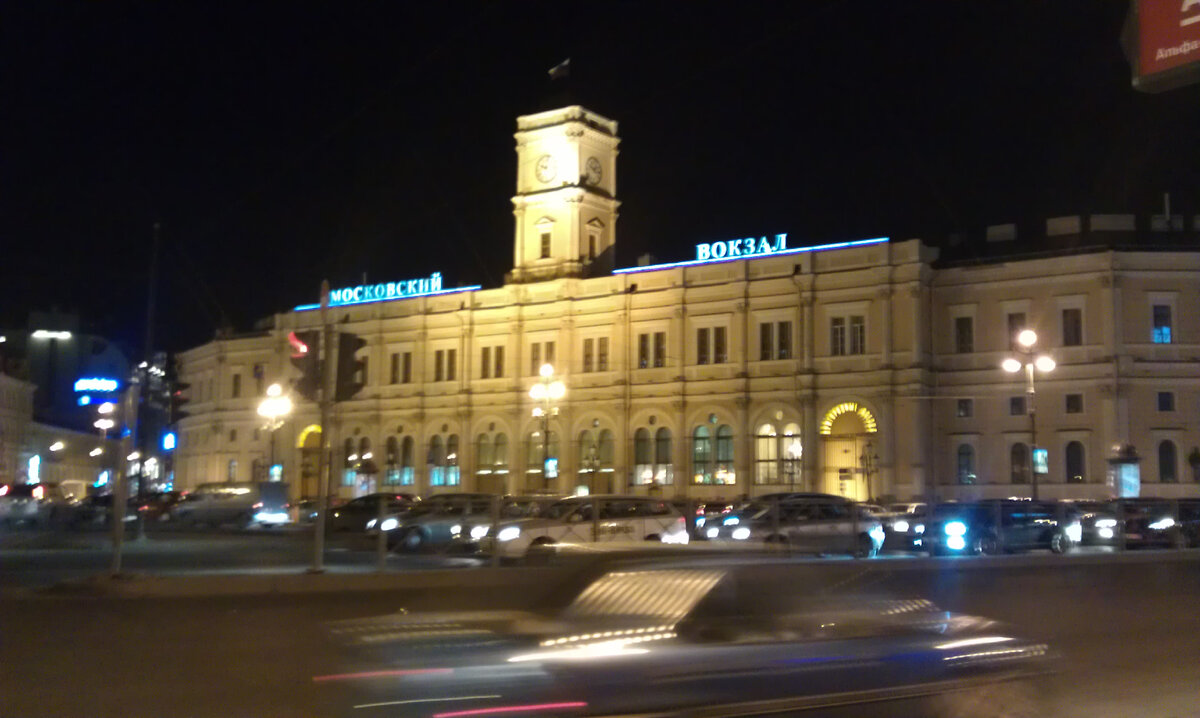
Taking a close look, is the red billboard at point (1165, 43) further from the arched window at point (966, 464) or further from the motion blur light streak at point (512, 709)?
the arched window at point (966, 464)

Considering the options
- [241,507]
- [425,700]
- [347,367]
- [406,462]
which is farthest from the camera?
[406,462]

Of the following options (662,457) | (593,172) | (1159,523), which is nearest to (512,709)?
(1159,523)

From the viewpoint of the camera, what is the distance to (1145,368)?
183 feet

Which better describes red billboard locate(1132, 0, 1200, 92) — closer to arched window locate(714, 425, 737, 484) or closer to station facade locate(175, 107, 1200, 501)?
station facade locate(175, 107, 1200, 501)

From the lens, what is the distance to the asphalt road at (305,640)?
34.4ft

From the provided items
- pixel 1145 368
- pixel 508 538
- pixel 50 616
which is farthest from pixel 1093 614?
pixel 1145 368

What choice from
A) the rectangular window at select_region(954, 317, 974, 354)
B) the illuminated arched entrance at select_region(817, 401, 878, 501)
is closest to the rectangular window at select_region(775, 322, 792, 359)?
the illuminated arched entrance at select_region(817, 401, 878, 501)

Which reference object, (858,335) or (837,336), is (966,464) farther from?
(837,336)

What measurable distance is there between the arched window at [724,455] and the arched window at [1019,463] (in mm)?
14526

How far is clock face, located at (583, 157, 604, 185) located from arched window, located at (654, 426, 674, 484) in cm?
1705

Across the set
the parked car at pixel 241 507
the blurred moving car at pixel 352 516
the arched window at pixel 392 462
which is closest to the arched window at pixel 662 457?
the arched window at pixel 392 462

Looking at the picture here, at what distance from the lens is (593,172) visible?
7344cm

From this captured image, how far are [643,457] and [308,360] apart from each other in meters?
48.1

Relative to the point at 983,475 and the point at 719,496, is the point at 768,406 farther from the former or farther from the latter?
the point at 983,475
